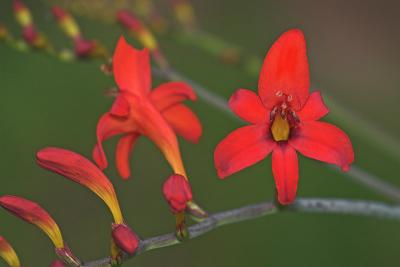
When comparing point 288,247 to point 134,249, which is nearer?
point 134,249

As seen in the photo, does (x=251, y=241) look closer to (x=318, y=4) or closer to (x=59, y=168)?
(x=318, y=4)

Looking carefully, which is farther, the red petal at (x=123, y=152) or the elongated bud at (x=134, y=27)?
the elongated bud at (x=134, y=27)

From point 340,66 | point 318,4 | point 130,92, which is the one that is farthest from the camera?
point 318,4

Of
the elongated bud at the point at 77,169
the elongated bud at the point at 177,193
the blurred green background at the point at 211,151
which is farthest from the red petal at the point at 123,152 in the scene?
the blurred green background at the point at 211,151

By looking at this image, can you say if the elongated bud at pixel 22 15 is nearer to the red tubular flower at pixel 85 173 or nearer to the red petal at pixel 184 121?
the red petal at pixel 184 121

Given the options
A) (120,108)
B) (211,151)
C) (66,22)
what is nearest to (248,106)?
(120,108)

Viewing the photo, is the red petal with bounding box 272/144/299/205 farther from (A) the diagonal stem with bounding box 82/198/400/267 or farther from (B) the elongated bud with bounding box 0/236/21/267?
(B) the elongated bud with bounding box 0/236/21/267

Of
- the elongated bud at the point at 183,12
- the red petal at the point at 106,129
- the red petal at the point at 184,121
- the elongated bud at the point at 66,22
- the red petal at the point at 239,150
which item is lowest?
the red petal at the point at 239,150

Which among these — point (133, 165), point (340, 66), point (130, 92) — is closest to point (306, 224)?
point (133, 165)

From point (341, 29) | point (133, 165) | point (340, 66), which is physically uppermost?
point (341, 29)
